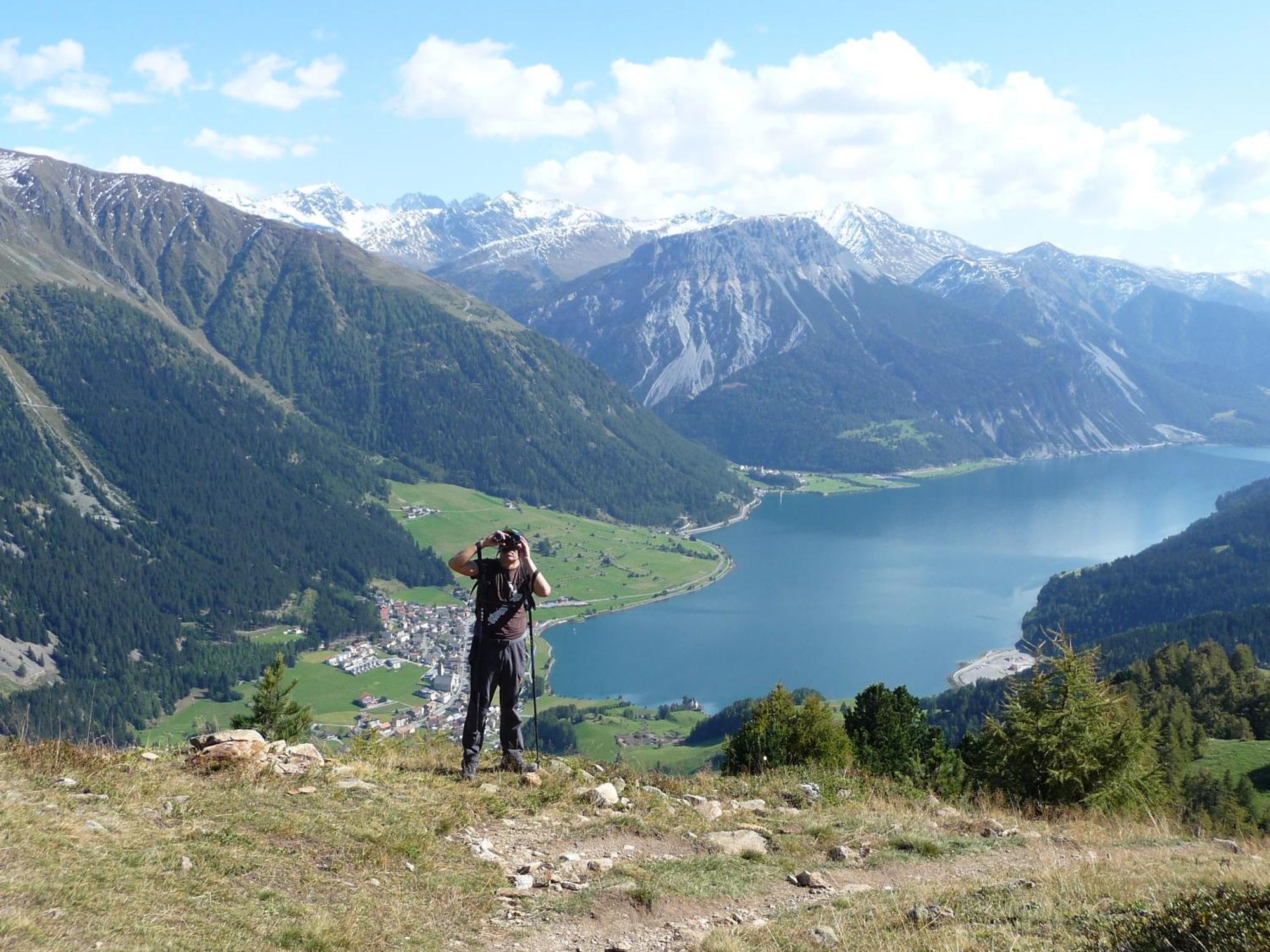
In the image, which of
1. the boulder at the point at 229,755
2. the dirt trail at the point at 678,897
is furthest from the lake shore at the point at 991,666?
the boulder at the point at 229,755

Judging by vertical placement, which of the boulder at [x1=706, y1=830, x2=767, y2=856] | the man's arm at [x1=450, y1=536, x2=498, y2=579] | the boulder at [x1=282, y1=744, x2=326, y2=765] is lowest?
the boulder at [x1=706, y1=830, x2=767, y2=856]

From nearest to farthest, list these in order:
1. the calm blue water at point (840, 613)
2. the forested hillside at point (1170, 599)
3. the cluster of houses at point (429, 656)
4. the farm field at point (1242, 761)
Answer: the farm field at point (1242, 761) → the cluster of houses at point (429, 656) → the forested hillside at point (1170, 599) → the calm blue water at point (840, 613)

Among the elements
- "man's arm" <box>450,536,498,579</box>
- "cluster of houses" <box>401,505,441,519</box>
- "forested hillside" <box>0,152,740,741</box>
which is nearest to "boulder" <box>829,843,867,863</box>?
"man's arm" <box>450,536,498,579</box>

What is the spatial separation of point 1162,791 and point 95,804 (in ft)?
60.3

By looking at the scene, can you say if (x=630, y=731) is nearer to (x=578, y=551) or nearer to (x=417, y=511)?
(x=578, y=551)

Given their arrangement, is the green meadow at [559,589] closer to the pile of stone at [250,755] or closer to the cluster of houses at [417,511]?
the cluster of houses at [417,511]

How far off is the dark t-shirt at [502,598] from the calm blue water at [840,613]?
83242 millimetres

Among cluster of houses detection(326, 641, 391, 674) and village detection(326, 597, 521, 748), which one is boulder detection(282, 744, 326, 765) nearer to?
village detection(326, 597, 521, 748)

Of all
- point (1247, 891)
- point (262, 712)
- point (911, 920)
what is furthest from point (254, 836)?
point (262, 712)

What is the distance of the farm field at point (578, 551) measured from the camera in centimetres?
14275

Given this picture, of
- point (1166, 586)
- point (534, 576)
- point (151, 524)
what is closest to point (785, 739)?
point (534, 576)

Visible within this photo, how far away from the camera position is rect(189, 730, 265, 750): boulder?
11.2 m

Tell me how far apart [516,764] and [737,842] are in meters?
3.34

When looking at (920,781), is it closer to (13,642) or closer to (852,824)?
(852,824)
